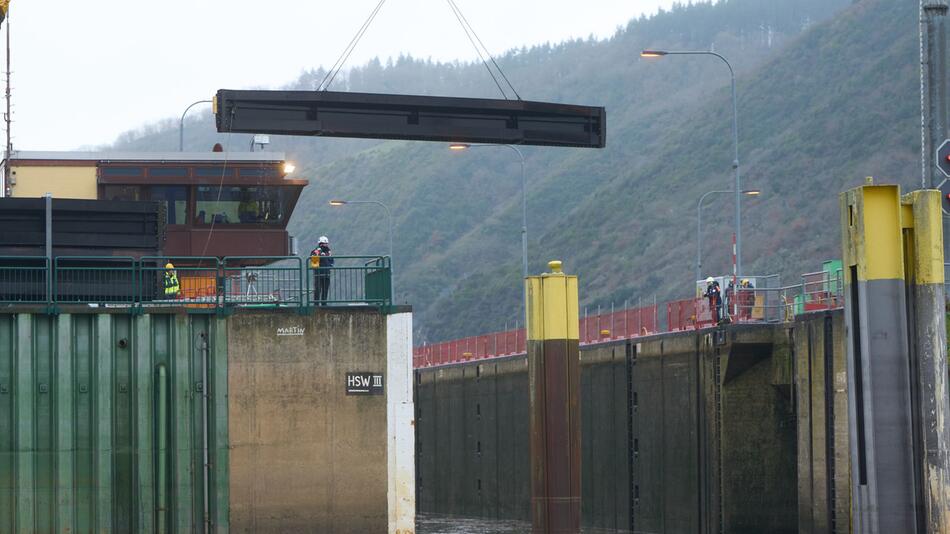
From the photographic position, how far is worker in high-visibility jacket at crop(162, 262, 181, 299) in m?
29.6

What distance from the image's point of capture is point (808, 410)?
39062 mm

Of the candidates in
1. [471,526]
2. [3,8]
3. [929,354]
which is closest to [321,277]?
[3,8]

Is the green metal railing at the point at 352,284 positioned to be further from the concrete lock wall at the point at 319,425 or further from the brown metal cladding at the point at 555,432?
the brown metal cladding at the point at 555,432

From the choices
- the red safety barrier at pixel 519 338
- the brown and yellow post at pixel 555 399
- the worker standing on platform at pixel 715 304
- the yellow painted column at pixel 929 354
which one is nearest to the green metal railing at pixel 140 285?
the brown and yellow post at pixel 555 399

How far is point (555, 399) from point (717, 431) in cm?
1391

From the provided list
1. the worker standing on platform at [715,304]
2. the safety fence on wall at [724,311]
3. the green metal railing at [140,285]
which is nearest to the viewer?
the green metal railing at [140,285]

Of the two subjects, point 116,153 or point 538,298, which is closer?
point 538,298

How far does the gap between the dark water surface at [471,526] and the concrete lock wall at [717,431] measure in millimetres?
1026

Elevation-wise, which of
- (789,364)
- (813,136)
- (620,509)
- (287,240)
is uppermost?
(813,136)

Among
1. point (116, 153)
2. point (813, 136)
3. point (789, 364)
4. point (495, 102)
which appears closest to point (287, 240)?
point (116, 153)

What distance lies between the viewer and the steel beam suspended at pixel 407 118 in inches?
1303

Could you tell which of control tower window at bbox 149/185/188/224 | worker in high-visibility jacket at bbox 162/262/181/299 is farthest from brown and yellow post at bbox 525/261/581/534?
control tower window at bbox 149/185/188/224

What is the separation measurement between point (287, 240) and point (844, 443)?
568 inches

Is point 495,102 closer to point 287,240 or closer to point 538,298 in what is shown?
point 538,298
